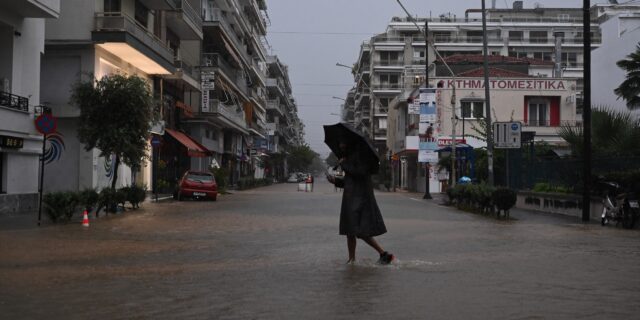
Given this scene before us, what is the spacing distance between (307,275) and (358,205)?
55.0 inches

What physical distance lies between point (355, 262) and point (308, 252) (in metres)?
1.65

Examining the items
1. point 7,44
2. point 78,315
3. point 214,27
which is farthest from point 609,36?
point 78,315

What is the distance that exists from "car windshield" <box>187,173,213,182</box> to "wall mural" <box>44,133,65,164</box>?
20.6ft

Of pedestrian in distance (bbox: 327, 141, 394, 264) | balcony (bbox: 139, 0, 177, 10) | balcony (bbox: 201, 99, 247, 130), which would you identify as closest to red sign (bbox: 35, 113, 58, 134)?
pedestrian in distance (bbox: 327, 141, 394, 264)

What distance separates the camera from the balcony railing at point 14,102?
67.9 feet

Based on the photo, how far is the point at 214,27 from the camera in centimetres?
5009

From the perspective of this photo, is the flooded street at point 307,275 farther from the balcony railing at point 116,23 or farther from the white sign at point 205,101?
the white sign at point 205,101

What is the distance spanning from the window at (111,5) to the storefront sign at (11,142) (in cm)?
1126

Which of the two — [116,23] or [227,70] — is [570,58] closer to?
[227,70]

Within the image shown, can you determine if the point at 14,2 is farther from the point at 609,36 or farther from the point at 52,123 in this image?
the point at 609,36

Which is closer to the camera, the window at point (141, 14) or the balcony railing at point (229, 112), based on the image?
the window at point (141, 14)

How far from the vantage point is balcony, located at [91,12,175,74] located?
95.9 feet

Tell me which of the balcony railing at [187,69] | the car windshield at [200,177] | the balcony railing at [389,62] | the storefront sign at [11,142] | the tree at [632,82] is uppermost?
the balcony railing at [389,62]

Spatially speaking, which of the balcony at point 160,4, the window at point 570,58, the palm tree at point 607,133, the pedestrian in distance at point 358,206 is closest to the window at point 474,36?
the window at point 570,58
